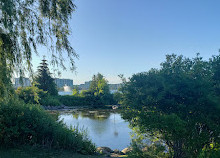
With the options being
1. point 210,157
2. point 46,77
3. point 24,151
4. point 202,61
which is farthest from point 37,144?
point 46,77

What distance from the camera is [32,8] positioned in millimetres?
5125

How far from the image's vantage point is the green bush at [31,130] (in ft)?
19.1

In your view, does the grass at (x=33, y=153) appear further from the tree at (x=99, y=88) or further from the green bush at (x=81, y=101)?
the tree at (x=99, y=88)

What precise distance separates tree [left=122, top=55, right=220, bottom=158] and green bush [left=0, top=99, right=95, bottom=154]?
2485mm

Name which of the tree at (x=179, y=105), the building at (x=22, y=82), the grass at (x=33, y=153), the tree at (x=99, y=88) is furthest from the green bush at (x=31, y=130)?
the tree at (x=99, y=88)

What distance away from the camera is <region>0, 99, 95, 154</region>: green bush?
19.1ft

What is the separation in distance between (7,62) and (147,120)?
5028 millimetres

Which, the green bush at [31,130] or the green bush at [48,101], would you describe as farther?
the green bush at [48,101]

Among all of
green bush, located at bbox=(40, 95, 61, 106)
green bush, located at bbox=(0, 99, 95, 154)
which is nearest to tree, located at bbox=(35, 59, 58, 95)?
green bush, located at bbox=(40, 95, 61, 106)

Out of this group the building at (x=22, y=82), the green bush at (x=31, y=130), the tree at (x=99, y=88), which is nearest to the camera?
the building at (x=22, y=82)

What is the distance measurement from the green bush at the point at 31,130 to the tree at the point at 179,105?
2485 millimetres

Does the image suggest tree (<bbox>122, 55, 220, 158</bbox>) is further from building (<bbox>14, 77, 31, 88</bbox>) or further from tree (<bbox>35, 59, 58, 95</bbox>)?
tree (<bbox>35, 59, 58, 95</bbox>)

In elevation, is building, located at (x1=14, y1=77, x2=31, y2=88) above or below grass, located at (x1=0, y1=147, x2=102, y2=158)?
above

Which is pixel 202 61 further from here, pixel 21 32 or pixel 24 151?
pixel 24 151
